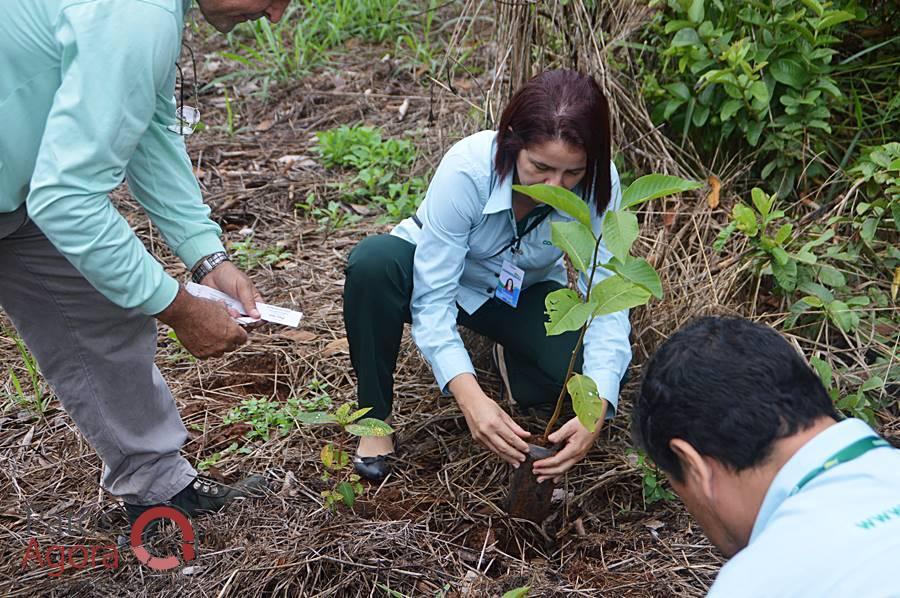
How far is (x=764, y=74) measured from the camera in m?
2.94

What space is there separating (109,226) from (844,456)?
4.28 feet

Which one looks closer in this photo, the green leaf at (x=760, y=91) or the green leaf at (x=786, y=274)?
the green leaf at (x=786, y=274)

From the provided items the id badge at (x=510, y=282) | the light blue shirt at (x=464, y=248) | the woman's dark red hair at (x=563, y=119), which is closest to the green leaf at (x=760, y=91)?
the light blue shirt at (x=464, y=248)

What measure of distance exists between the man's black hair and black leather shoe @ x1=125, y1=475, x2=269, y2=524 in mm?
1284

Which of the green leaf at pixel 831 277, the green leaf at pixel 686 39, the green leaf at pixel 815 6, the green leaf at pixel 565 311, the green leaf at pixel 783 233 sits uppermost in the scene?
the green leaf at pixel 815 6

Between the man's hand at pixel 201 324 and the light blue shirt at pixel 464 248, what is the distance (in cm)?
51

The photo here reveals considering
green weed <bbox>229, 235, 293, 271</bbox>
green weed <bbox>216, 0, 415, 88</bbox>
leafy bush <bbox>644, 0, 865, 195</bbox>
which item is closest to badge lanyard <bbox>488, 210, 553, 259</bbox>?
leafy bush <bbox>644, 0, 865, 195</bbox>

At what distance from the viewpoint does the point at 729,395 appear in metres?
1.25

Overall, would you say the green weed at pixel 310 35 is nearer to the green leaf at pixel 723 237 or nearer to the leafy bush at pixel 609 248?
the green leaf at pixel 723 237

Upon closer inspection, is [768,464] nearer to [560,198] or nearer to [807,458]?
[807,458]

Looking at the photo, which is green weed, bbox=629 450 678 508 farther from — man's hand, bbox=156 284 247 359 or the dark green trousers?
man's hand, bbox=156 284 247 359

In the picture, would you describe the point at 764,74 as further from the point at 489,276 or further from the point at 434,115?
the point at 434,115

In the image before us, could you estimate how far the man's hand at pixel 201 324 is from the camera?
183 cm

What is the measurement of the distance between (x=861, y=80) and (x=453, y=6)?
2.82m
